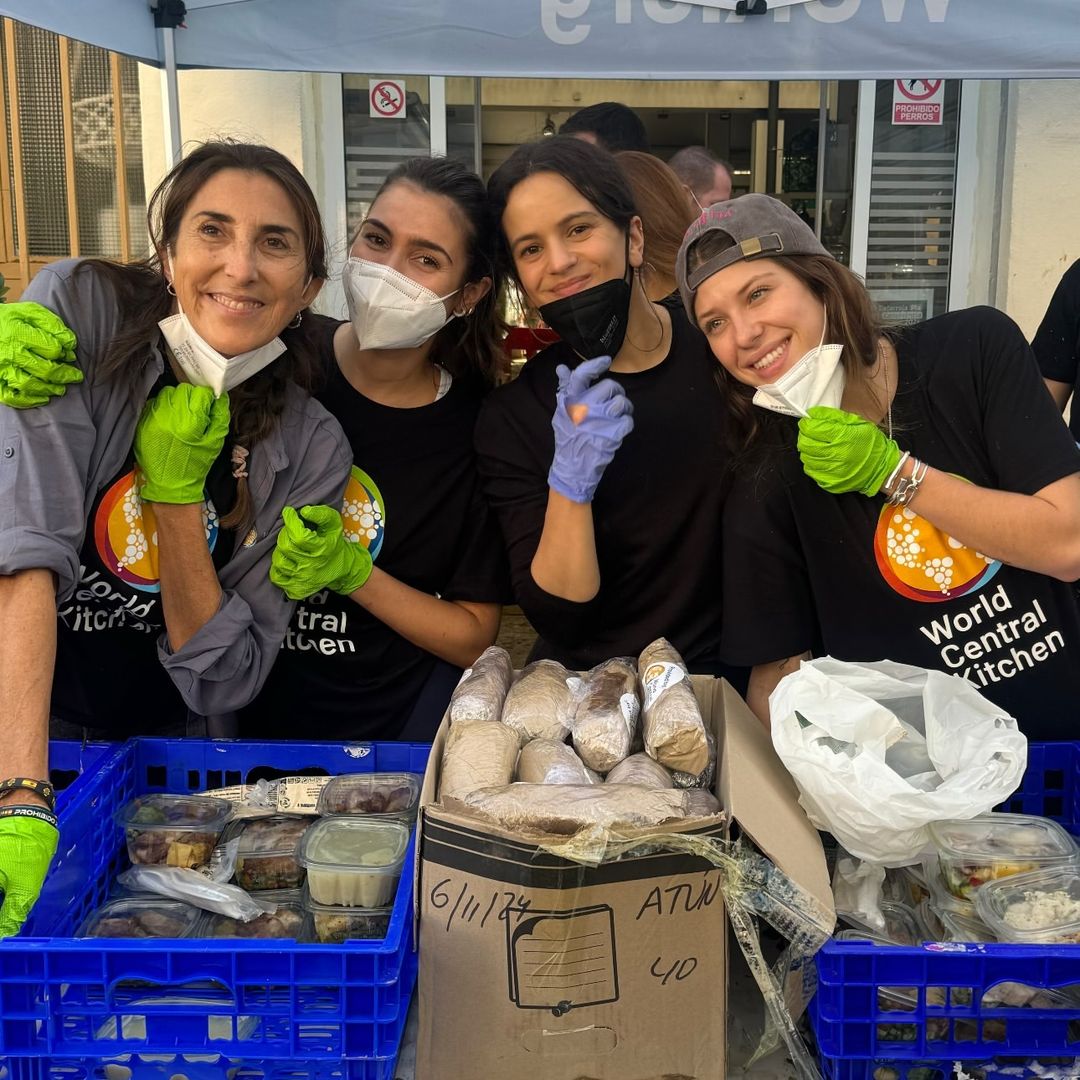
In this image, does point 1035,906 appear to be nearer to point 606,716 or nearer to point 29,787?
point 606,716

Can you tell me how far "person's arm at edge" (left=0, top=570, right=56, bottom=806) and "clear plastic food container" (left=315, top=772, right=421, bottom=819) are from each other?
46 cm

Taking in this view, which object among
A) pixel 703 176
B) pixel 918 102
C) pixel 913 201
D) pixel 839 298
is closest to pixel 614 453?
pixel 839 298

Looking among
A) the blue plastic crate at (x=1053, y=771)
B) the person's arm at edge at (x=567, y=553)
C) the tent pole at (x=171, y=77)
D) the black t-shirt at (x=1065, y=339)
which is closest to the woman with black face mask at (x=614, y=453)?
the person's arm at edge at (x=567, y=553)

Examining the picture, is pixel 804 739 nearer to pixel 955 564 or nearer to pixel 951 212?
pixel 955 564

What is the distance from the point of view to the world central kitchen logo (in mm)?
3539

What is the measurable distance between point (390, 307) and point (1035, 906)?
5.73ft

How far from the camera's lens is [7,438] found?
1862 millimetres

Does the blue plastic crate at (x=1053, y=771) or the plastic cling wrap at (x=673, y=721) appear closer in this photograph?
the plastic cling wrap at (x=673, y=721)

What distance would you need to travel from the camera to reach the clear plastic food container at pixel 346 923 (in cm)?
157

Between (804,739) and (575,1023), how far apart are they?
0.53m

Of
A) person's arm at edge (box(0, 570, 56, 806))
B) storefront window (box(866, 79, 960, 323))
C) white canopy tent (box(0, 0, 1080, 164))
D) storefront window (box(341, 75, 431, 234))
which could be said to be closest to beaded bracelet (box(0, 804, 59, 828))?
person's arm at edge (box(0, 570, 56, 806))

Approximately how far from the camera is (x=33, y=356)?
6.08ft

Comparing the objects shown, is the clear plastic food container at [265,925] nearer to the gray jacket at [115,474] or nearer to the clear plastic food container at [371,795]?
the clear plastic food container at [371,795]

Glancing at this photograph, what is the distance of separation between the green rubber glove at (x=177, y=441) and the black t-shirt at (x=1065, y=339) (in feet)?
9.33
